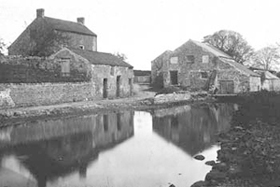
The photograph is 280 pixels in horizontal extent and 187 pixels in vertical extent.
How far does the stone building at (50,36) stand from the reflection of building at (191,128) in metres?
17.7

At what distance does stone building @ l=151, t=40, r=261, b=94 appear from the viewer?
39125 millimetres

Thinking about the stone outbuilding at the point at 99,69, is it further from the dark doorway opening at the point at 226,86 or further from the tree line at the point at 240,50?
the tree line at the point at 240,50

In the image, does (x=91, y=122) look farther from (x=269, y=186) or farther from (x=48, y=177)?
(x=269, y=186)

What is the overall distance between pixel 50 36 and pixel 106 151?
2618cm

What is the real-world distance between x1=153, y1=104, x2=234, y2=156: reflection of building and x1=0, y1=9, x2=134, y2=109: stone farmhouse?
7758mm

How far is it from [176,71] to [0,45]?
2346cm

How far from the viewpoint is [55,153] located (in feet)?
42.8

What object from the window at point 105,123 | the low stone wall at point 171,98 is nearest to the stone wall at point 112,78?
the low stone wall at point 171,98

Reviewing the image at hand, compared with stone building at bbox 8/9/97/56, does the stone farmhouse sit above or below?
below

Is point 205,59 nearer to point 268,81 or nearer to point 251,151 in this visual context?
point 268,81

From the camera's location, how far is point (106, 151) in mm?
13898

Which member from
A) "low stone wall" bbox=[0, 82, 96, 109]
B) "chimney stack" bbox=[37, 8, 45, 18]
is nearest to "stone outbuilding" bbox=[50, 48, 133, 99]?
"low stone wall" bbox=[0, 82, 96, 109]

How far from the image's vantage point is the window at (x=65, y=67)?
28481 millimetres

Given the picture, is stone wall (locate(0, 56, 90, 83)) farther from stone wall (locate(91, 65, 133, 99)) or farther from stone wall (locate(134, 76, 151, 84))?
stone wall (locate(134, 76, 151, 84))
